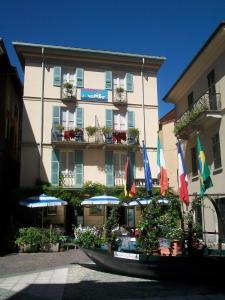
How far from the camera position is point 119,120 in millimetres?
27000

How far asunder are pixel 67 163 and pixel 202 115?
35.2ft

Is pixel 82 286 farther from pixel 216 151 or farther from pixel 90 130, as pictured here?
pixel 90 130

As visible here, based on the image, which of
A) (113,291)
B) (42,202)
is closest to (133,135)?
(42,202)

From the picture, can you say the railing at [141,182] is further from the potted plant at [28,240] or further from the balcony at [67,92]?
the potted plant at [28,240]

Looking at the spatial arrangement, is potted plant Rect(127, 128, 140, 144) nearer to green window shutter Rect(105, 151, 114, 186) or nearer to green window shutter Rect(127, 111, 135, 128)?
green window shutter Rect(127, 111, 135, 128)

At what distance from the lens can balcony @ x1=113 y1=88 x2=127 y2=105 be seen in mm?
26908

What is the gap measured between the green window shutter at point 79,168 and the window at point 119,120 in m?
3.30

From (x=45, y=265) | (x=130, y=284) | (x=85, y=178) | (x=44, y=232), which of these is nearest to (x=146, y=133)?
(x=85, y=178)


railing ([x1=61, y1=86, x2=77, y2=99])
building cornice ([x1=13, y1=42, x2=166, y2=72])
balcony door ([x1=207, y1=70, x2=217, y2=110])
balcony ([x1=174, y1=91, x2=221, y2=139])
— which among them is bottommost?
balcony ([x1=174, y1=91, x2=221, y2=139])

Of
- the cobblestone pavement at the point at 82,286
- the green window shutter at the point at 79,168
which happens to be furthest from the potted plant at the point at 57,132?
the cobblestone pavement at the point at 82,286

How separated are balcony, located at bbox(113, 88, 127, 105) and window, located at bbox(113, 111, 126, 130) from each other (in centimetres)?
78

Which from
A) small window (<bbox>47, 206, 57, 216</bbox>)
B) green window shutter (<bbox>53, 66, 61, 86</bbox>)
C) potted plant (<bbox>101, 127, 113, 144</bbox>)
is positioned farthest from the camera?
green window shutter (<bbox>53, 66, 61, 86</bbox>)

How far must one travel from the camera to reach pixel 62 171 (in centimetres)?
2538

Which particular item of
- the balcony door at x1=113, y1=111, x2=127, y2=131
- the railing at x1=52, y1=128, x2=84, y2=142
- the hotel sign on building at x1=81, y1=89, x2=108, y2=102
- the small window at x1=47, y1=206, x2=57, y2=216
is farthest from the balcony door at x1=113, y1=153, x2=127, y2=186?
the small window at x1=47, y1=206, x2=57, y2=216
